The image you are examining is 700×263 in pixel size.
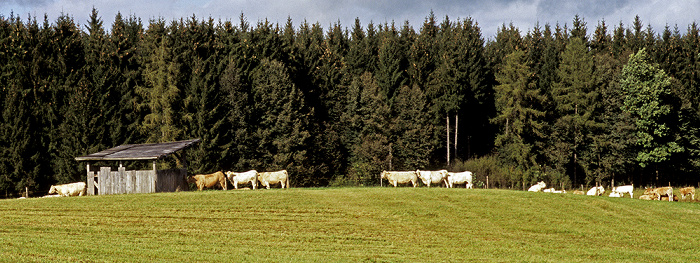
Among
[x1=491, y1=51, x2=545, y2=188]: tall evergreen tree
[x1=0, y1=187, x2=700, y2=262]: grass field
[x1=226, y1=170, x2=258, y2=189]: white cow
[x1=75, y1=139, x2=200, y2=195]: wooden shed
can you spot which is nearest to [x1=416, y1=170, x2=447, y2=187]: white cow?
[x1=0, y1=187, x2=700, y2=262]: grass field

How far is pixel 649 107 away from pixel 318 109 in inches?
1489

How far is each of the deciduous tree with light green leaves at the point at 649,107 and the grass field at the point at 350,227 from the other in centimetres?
3477

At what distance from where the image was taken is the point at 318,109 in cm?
8050

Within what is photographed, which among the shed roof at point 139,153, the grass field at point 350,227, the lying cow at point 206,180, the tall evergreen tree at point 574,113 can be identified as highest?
the tall evergreen tree at point 574,113

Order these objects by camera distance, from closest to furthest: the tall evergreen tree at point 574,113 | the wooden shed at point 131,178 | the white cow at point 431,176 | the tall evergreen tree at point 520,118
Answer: the wooden shed at point 131,178 < the white cow at point 431,176 < the tall evergreen tree at point 520,118 < the tall evergreen tree at point 574,113

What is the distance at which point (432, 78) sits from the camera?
9100cm

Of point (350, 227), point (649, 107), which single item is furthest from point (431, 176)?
point (649, 107)

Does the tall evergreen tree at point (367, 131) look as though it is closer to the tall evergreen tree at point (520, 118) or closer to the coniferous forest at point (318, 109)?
the coniferous forest at point (318, 109)

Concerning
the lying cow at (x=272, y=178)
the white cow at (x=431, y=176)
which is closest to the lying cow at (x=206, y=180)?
the lying cow at (x=272, y=178)

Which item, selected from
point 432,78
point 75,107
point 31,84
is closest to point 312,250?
point 75,107

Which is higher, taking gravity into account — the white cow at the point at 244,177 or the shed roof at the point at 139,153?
the shed roof at the point at 139,153

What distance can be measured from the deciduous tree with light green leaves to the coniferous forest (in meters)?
0.17

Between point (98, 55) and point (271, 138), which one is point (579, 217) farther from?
point (98, 55)

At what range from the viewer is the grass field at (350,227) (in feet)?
74.8
